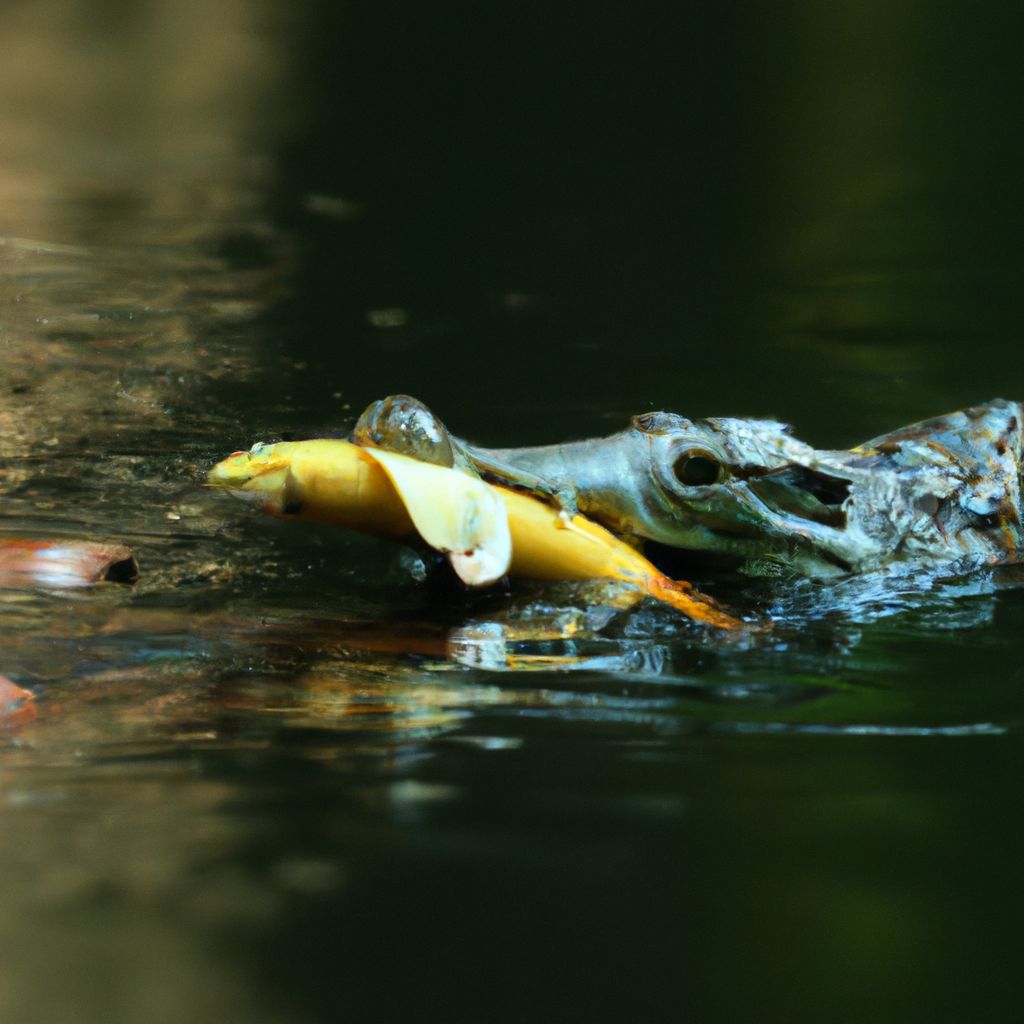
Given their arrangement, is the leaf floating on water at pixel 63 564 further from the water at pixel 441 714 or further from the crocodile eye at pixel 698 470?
the crocodile eye at pixel 698 470

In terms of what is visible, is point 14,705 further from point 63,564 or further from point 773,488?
point 773,488

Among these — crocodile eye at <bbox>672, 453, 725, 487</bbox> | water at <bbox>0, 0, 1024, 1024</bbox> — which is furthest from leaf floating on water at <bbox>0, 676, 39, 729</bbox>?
crocodile eye at <bbox>672, 453, 725, 487</bbox>

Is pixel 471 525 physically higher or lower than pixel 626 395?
lower

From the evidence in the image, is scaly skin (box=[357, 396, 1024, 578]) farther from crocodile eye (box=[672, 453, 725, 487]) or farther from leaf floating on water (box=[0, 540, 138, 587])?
leaf floating on water (box=[0, 540, 138, 587])

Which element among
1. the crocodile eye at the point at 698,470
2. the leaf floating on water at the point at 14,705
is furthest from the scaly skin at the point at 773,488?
the leaf floating on water at the point at 14,705

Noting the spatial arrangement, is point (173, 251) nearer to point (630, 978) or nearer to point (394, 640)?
point (394, 640)

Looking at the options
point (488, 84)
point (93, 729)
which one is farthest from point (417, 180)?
point (93, 729)
